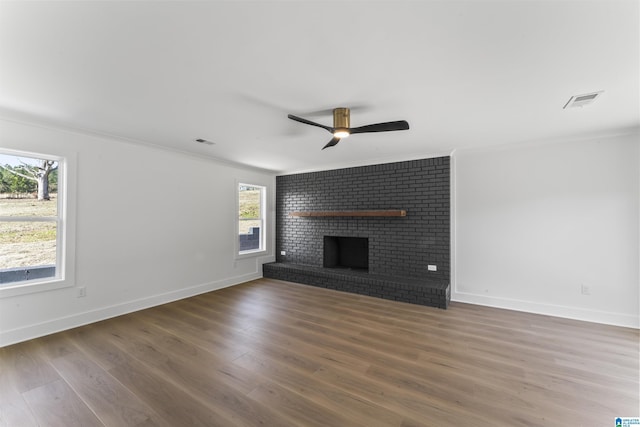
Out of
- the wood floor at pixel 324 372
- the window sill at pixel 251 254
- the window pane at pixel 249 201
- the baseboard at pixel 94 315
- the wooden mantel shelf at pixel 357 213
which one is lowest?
the wood floor at pixel 324 372

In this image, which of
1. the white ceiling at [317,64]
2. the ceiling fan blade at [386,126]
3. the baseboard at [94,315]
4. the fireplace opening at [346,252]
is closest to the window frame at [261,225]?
the baseboard at [94,315]

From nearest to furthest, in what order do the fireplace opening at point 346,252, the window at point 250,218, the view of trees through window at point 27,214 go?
the view of trees through window at point 27,214 < the fireplace opening at point 346,252 < the window at point 250,218

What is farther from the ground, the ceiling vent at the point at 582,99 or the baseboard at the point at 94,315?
the ceiling vent at the point at 582,99

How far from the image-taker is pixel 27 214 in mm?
3000

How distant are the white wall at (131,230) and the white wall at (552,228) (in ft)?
14.0

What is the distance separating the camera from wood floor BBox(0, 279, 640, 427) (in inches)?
71.0

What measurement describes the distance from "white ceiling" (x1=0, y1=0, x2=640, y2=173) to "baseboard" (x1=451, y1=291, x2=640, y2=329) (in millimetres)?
2346

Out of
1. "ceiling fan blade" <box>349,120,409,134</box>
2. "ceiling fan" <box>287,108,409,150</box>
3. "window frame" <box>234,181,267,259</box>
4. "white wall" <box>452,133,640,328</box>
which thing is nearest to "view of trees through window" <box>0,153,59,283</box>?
"window frame" <box>234,181,267,259</box>

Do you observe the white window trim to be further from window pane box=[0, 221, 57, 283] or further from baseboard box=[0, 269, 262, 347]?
baseboard box=[0, 269, 262, 347]

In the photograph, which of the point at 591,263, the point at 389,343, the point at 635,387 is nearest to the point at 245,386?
the point at 389,343

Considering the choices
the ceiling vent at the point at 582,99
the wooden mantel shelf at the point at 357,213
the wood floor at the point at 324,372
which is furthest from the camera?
the wooden mantel shelf at the point at 357,213

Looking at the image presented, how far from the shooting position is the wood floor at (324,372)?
71.0 inches

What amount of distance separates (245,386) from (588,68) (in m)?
3.51

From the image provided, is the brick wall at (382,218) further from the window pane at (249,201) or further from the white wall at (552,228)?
the window pane at (249,201)
